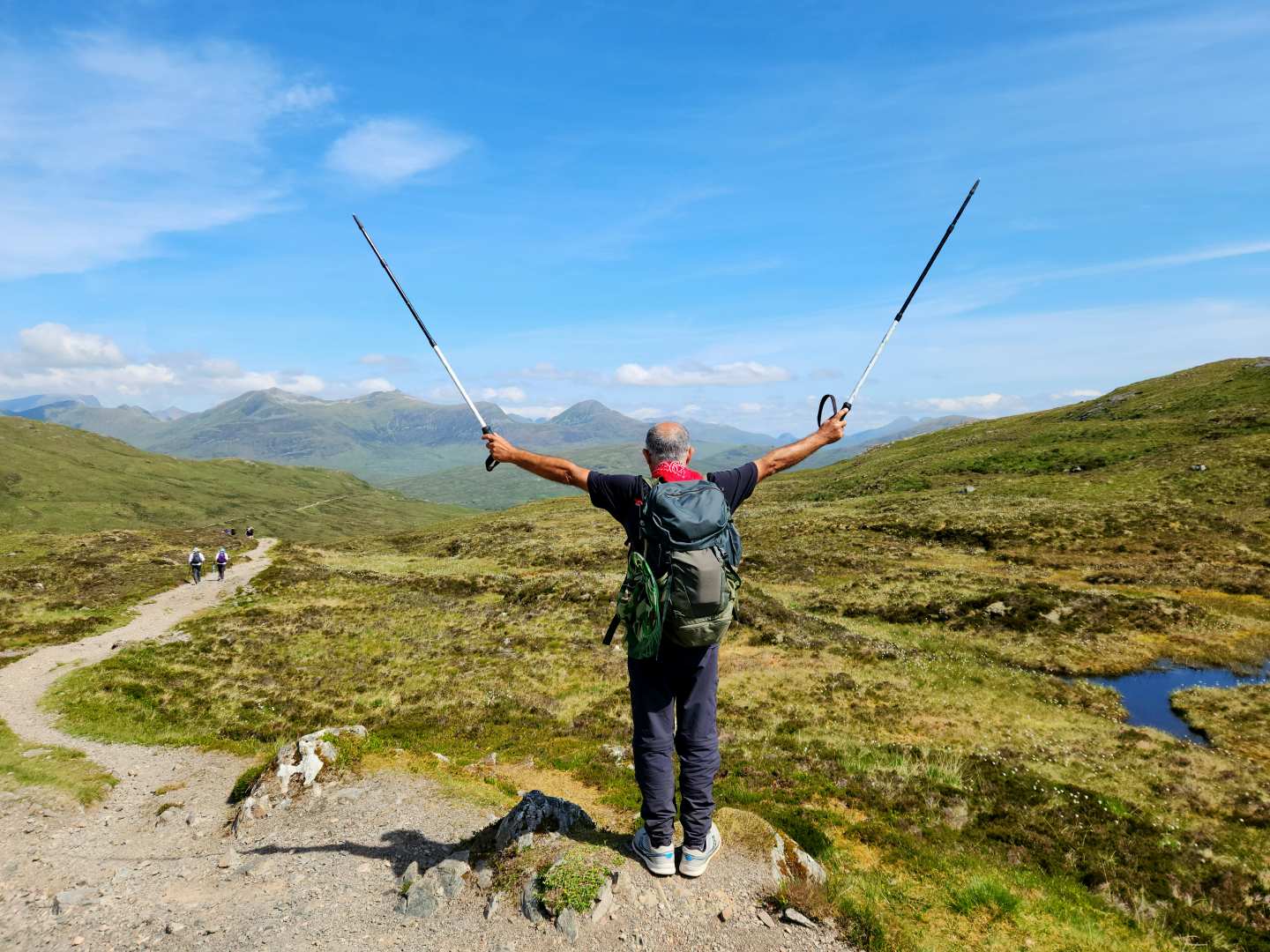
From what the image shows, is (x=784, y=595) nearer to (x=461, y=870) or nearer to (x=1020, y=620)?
(x=1020, y=620)

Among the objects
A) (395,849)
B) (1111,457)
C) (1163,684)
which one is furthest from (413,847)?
(1111,457)

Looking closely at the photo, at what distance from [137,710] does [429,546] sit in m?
58.4

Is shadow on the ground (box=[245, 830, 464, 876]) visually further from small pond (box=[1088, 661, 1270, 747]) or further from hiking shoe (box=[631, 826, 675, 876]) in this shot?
small pond (box=[1088, 661, 1270, 747])

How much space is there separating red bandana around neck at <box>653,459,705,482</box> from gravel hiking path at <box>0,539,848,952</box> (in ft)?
16.9

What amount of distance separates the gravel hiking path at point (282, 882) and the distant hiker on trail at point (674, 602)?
77 centimetres

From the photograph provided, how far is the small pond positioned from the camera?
22125mm

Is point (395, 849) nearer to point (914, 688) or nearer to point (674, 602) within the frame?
point (674, 602)

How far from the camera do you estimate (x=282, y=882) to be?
9.80 meters

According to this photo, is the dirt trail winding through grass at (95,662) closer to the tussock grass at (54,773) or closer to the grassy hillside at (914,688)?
the tussock grass at (54,773)

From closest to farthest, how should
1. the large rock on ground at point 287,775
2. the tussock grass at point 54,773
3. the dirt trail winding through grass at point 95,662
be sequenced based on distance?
the large rock on ground at point 287,775 → the tussock grass at point 54,773 → the dirt trail winding through grass at point 95,662

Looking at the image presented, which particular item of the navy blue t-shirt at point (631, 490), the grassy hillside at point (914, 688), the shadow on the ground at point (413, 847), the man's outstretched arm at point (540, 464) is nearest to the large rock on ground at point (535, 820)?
the shadow on the ground at point (413, 847)

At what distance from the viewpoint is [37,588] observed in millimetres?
44094

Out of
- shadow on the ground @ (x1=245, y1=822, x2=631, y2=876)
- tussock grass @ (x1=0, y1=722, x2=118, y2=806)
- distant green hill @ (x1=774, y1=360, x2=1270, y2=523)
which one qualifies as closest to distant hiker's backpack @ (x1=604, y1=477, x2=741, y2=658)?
shadow on the ground @ (x1=245, y1=822, x2=631, y2=876)

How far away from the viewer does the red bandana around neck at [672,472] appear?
23.9 feet
